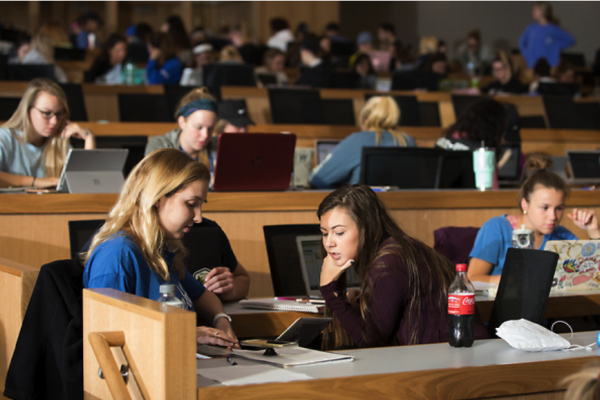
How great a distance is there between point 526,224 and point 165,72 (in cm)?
505

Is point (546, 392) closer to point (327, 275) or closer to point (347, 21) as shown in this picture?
point (327, 275)

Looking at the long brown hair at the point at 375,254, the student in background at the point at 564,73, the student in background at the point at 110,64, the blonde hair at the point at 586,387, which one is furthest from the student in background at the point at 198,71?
the blonde hair at the point at 586,387

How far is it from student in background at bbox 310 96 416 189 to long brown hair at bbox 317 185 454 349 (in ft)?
6.90

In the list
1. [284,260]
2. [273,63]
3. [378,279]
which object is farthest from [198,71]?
[378,279]

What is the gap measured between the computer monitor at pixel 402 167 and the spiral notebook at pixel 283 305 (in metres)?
1.48

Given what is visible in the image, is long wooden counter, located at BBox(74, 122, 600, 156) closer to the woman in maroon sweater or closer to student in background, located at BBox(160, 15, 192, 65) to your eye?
student in background, located at BBox(160, 15, 192, 65)

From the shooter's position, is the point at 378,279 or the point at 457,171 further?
the point at 457,171

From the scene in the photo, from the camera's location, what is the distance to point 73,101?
649cm

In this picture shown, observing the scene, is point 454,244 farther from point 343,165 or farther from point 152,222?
point 152,222

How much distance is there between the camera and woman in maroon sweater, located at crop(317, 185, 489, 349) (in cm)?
248

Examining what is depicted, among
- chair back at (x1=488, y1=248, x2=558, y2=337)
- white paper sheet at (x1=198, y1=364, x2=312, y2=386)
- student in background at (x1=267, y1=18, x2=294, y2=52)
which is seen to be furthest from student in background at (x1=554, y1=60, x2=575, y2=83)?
white paper sheet at (x1=198, y1=364, x2=312, y2=386)

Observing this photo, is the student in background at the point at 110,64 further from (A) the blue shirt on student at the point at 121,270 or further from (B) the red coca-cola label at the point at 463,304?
(B) the red coca-cola label at the point at 463,304

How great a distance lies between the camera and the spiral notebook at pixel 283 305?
287 centimetres

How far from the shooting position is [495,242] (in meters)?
3.55
